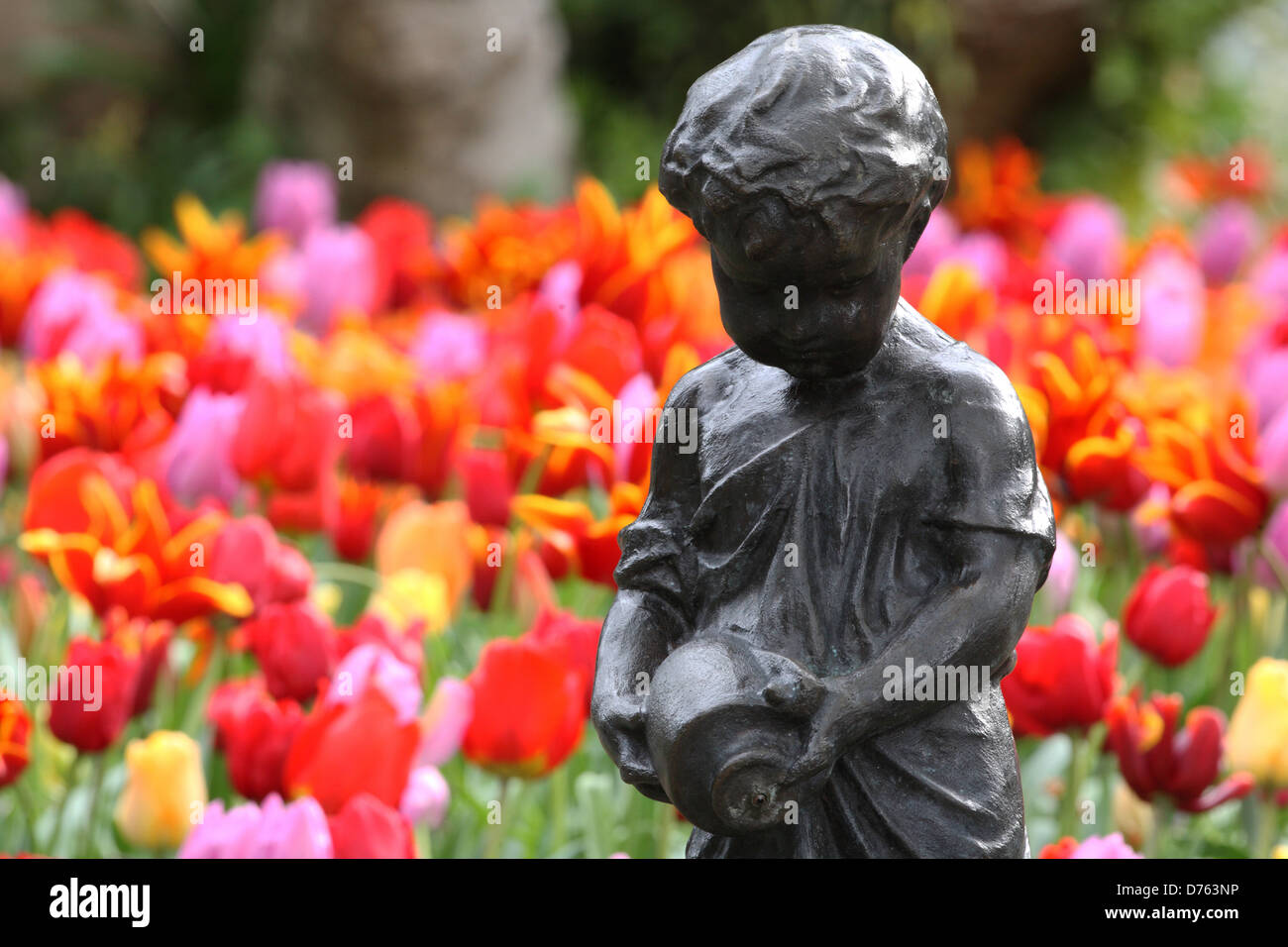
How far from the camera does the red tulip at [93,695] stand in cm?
183

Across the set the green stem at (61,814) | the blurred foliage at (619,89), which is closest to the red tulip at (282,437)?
the green stem at (61,814)

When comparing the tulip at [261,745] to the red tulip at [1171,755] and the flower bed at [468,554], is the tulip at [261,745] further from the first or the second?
the red tulip at [1171,755]

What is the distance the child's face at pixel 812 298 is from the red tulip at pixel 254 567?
1009 millimetres

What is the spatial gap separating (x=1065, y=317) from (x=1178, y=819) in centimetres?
95

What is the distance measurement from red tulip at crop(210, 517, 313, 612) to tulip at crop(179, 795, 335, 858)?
0.57 m

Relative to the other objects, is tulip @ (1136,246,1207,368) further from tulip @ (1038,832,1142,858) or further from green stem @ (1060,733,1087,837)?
tulip @ (1038,832,1142,858)

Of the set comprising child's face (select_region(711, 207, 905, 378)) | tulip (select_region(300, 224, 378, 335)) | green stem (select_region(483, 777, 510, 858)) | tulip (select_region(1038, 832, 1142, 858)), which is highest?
tulip (select_region(300, 224, 378, 335))

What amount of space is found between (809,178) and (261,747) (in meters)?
0.95

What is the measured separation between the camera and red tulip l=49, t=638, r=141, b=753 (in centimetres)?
183

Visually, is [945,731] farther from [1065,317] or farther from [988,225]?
[988,225]

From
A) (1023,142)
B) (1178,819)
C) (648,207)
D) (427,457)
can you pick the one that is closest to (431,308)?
(648,207)

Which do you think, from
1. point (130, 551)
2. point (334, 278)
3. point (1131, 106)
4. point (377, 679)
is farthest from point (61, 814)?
point (1131, 106)
